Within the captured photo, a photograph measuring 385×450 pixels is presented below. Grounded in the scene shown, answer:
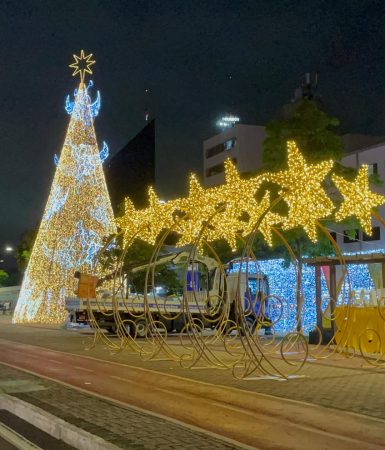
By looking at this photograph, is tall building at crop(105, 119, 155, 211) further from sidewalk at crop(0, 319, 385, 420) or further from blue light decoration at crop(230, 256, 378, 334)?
sidewalk at crop(0, 319, 385, 420)

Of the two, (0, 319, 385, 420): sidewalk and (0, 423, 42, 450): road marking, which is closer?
(0, 423, 42, 450): road marking

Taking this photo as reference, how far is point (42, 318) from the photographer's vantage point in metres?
33.3

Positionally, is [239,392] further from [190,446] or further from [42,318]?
[42,318]

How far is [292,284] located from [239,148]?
39.1 metres

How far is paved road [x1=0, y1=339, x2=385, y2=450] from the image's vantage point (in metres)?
6.91

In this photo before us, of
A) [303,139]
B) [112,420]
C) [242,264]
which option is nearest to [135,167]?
[303,139]

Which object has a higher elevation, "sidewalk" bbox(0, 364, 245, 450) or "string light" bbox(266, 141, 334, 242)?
"string light" bbox(266, 141, 334, 242)

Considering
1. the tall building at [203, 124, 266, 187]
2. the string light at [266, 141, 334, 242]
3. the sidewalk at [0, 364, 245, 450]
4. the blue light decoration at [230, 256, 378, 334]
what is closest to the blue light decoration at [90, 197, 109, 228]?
the blue light decoration at [230, 256, 378, 334]

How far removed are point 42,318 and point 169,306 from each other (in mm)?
9657

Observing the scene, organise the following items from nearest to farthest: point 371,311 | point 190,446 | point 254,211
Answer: point 190,446, point 254,211, point 371,311

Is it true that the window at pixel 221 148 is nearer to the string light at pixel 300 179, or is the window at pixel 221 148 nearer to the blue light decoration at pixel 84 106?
the blue light decoration at pixel 84 106

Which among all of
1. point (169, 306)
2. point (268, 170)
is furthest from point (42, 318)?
point (268, 170)

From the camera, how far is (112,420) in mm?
7484

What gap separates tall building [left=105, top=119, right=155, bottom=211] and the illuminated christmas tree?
2754 centimetres
